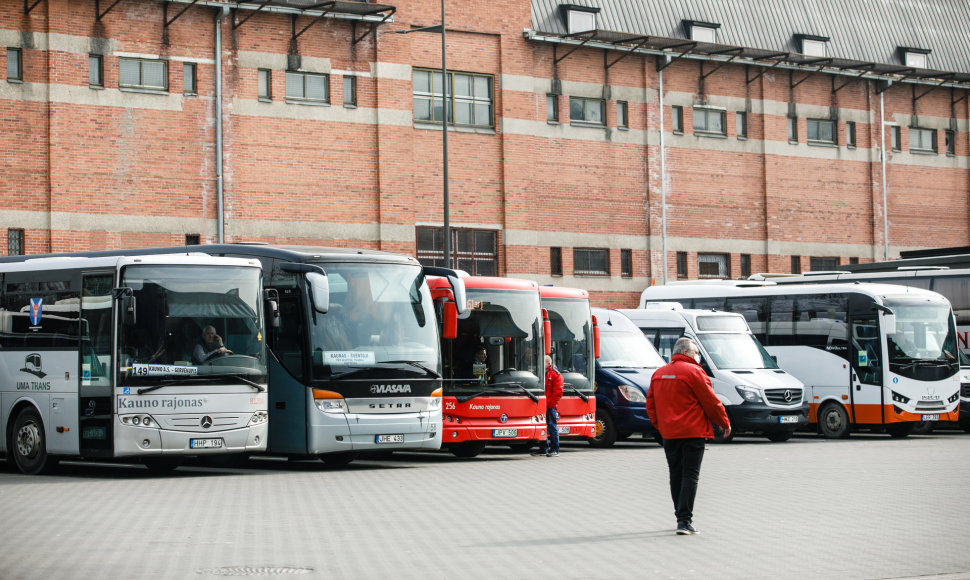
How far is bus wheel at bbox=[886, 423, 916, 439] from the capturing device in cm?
2788

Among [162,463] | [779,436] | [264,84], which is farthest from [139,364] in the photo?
[264,84]

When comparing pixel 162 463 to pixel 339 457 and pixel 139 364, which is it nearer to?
pixel 139 364

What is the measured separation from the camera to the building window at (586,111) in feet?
→ 135

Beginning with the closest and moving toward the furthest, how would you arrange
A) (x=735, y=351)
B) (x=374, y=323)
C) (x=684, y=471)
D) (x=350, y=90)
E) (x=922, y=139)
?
(x=684, y=471) → (x=374, y=323) → (x=735, y=351) → (x=350, y=90) → (x=922, y=139)

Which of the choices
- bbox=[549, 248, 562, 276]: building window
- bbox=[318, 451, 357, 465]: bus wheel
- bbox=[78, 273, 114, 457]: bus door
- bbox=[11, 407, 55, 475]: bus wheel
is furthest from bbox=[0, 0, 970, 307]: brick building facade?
bbox=[78, 273, 114, 457]: bus door

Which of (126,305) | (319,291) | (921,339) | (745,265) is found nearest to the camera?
(126,305)

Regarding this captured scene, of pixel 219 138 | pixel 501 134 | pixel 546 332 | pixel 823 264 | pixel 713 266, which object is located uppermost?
pixel 501 134

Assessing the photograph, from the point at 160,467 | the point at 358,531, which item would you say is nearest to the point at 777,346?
the point at 160,467

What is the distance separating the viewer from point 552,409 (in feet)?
73.3

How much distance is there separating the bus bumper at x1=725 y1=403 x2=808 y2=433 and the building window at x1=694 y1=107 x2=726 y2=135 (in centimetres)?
1890

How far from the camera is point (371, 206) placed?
37.2m

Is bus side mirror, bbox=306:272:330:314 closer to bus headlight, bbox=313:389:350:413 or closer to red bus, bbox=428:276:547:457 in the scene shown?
bus headlight, bbox=313:389:350:413

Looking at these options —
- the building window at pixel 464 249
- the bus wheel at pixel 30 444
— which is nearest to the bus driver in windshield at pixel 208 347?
the bus wheel at pixel 30 444

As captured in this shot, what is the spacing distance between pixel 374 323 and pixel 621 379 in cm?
734
